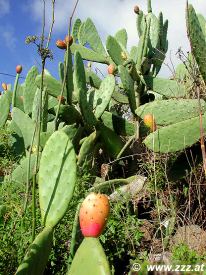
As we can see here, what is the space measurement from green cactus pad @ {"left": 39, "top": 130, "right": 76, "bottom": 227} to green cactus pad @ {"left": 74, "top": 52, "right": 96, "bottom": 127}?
0.92 meters

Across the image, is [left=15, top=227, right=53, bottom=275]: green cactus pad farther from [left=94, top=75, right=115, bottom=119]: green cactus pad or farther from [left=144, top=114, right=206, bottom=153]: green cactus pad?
[left=94, top=75, right=115, bottom=119]: green cactus pad

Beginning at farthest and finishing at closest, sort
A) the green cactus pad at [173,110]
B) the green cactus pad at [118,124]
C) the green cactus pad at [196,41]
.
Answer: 1. the green cactus pad at [118,124]
2. the green cactus pad at [173,110]
3. the green cactus pad at [196,41]

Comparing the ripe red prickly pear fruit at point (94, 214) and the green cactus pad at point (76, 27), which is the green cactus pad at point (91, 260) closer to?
the ripe red prickly pear fruit at point (94, 214)

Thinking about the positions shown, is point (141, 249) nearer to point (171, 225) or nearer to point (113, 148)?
point (171, 225)

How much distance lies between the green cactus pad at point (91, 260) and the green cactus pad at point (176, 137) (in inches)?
46.7

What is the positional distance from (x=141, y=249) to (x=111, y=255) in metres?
0.21

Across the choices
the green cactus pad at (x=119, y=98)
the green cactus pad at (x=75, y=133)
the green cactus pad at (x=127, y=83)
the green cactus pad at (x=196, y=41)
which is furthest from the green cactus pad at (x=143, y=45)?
the green cactus pad at (x=196, y=41)

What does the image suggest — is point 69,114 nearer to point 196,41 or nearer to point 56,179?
point 196,41

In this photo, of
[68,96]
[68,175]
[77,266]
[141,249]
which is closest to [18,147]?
[68,96]

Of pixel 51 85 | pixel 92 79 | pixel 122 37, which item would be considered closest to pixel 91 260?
pixel 51 85

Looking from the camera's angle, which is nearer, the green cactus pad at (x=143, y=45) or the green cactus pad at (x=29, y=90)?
the green cactus pad at (x=143, y=45)

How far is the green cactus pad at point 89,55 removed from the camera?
12.0 ft

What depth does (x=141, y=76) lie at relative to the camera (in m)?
3.54

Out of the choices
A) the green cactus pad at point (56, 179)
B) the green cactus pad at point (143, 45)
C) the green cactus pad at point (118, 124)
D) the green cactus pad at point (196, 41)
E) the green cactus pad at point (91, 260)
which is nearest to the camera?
the green cactus pad at point (91, 260)
